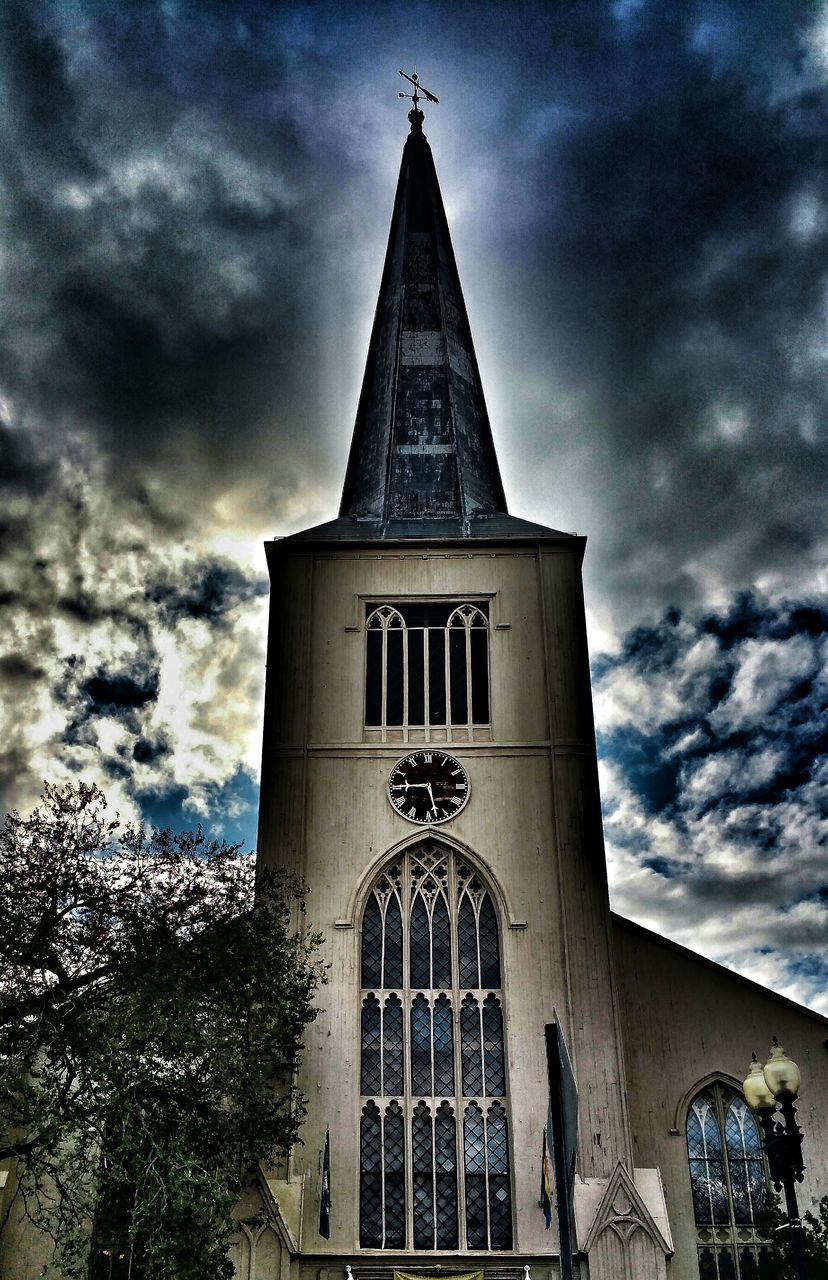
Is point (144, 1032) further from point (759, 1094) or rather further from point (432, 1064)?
point (759, 1094)

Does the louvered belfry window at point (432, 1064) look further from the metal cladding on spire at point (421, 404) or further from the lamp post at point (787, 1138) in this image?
the lamp post at point (787, 1138)

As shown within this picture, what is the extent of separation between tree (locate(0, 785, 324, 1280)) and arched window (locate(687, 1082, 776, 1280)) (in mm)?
7283

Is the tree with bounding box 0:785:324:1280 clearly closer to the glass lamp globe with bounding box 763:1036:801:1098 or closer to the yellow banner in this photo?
the yellow banner

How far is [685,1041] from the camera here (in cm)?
2214

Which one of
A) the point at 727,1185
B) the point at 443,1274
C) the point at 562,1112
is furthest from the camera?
the point at 727,1185

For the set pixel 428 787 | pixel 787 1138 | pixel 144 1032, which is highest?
pixel 428 787

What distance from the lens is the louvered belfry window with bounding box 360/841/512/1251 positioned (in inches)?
808

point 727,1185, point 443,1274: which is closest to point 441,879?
point 443,1274

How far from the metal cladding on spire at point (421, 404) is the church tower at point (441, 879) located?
6.1 inches

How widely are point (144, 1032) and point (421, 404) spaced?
18359mm

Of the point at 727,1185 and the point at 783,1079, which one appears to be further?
the point at 727,1185

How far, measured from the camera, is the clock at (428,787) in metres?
23.7

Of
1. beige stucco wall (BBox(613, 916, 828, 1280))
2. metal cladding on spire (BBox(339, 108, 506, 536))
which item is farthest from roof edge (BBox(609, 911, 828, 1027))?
metal cladding on spire (BBox(339, 108, 506, 536))

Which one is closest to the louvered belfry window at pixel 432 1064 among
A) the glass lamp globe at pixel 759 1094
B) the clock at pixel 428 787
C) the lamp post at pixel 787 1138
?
the clock at pixel 428 787
